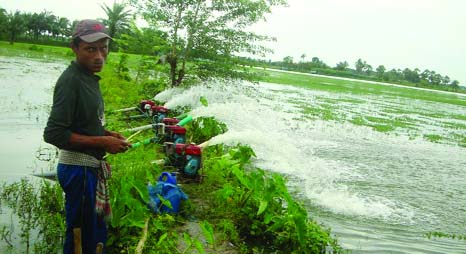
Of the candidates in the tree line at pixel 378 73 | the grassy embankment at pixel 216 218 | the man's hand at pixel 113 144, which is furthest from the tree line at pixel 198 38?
the tree line at pixel 378 73

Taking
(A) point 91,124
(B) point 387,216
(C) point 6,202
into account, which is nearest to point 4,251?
(C) point 6,202

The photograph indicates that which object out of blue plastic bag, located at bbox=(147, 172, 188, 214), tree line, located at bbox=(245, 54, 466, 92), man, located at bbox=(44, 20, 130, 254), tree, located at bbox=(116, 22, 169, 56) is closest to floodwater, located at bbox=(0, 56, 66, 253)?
blue plastic bag, located at bbox=(147, 172, 188, 214)

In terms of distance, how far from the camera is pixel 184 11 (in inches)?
425

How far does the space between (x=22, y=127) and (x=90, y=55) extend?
7.14 meters

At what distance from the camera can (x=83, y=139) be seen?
2547mm

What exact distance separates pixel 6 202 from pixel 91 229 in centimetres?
249

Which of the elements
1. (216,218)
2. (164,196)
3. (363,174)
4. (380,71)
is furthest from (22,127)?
(380,71)

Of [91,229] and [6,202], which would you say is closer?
[91,229]

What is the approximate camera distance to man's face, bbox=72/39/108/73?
263 cm

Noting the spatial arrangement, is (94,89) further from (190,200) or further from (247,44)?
(247,44)

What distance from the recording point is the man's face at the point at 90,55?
2631 millimetres

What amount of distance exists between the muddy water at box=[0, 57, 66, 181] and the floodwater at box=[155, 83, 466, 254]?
2.91m

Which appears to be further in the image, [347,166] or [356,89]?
[356,89]

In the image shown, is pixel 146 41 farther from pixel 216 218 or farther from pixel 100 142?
pixel 100 142
